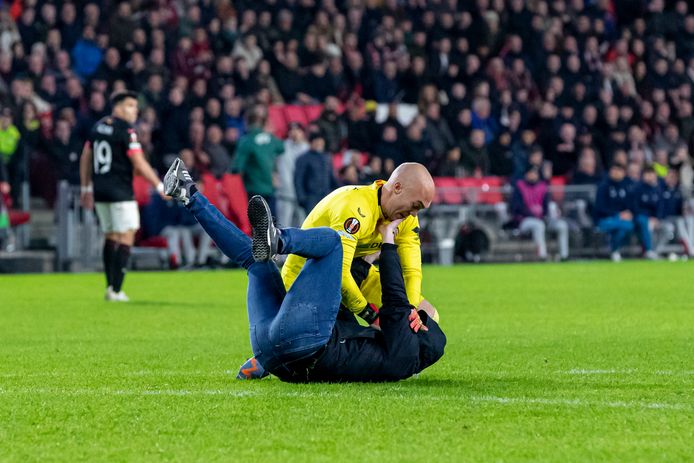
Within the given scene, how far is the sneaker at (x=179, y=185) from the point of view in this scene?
782cm

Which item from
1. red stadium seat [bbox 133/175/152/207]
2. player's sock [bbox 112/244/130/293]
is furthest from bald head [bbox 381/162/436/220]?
red stadium seat [bbox 133/175/152/207]

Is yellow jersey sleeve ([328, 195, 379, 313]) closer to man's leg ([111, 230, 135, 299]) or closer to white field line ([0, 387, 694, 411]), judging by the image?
white field line ([0, 387, 694, 411])

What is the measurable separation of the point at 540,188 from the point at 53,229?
8793 millimetres

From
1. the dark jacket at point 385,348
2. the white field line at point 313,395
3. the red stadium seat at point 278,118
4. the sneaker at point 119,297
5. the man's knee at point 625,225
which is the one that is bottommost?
the sneaker at point 119,297

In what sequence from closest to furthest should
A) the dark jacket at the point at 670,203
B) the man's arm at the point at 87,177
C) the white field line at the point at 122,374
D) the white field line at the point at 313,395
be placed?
the white field line at the point at 313,395 < the white field line at the point at 122,374 < the man's arm at the point at 87,177 < the dark jacket at the point at 670,203

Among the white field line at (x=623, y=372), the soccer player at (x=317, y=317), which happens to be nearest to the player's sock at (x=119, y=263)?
the soccer player at (x=317, y=317)

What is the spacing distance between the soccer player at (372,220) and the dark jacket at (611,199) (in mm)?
18208

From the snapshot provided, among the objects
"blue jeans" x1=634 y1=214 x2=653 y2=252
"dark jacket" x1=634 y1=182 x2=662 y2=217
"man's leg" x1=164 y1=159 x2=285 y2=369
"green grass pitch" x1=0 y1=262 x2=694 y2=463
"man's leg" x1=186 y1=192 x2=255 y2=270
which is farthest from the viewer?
"dark jacket" x1=634 y1=182 x2=662 y2=217

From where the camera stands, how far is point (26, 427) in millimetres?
5680

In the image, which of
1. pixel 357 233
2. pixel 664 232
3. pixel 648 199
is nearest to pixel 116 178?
pixel 357 233

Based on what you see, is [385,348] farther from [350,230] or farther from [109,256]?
[109,256]

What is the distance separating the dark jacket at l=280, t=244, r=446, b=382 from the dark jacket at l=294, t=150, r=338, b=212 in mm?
15559

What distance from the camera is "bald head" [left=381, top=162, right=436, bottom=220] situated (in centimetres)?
721

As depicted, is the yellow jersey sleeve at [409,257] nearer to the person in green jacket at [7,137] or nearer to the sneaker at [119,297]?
the sneaker at [119,297]
